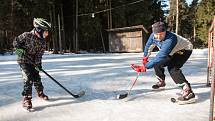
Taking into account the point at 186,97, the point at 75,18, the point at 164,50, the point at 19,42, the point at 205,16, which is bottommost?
the point at 186,97

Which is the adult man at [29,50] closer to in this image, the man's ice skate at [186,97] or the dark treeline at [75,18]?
the man's ice skate at [186,97]

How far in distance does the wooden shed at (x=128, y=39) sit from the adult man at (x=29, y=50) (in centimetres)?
2408

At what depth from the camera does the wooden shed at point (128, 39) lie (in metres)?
30.2

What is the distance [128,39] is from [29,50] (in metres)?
25.7

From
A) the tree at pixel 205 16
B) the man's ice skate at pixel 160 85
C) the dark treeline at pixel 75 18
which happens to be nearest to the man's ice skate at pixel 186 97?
the man's ice skate at pixel 160 85

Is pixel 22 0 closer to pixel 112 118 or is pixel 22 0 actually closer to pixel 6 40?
pixel 6 40

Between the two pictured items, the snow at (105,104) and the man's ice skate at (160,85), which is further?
the man's ice skate at (160,85)

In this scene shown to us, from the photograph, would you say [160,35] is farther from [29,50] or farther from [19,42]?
[19,42]

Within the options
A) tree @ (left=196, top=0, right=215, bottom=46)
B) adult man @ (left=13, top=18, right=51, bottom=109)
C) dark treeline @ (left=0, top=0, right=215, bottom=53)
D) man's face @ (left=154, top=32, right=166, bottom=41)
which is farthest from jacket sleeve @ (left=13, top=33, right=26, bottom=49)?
tree @ (left=196, top=0, right=215, bottom=46)

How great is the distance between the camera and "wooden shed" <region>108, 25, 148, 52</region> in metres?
30.2

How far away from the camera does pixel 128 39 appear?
104 ft

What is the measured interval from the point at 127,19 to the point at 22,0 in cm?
1164

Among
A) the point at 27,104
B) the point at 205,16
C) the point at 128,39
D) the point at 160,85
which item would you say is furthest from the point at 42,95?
the point at 205,16

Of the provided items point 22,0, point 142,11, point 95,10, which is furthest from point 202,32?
point 22,0
